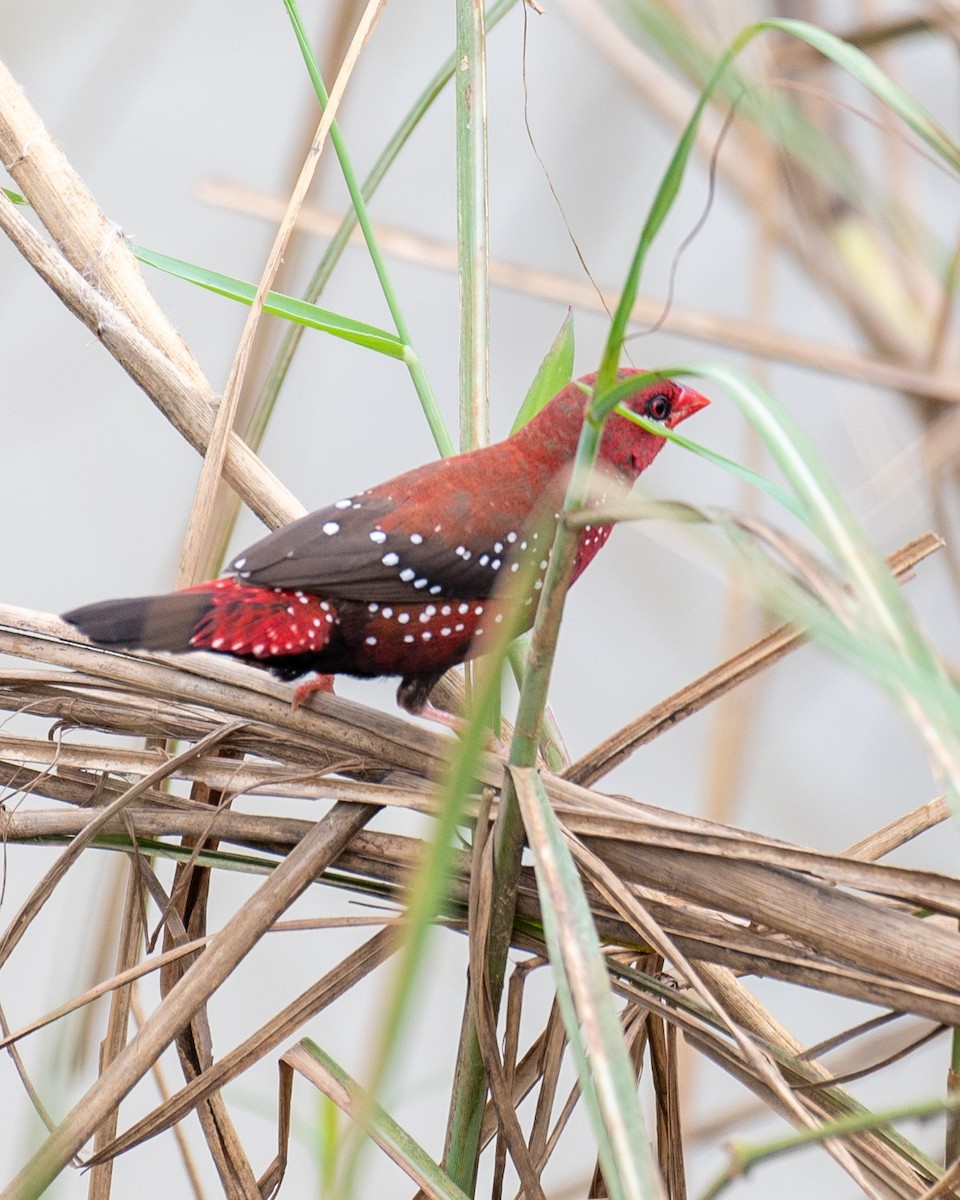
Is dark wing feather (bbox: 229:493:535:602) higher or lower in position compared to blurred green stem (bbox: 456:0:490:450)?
lower


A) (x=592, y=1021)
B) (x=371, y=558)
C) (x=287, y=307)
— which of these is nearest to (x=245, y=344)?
(x=287, y=307)

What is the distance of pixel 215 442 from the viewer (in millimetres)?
1104

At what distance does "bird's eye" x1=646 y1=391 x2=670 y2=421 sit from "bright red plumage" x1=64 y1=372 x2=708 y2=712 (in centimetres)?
14

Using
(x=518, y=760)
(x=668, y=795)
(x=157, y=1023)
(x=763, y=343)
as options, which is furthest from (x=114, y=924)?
(x=668, y=795)

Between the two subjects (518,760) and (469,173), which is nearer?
(518,760)

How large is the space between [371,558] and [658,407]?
43 cm

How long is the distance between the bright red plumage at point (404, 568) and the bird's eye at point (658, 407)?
0.14 m

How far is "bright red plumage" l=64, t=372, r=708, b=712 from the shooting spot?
43.8 inches

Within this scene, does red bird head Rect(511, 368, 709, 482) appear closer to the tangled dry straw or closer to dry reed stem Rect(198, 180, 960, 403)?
dry reed stem Rect(198, 180, 960, 403)

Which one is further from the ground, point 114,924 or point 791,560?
point 791,560

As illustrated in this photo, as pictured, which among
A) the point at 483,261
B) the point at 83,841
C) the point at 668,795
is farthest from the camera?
the point at 668,795

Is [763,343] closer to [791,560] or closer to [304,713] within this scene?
[304,713]

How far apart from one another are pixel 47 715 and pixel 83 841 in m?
0.16

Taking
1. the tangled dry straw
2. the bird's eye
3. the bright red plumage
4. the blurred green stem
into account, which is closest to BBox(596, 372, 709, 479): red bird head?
the bird's eye
